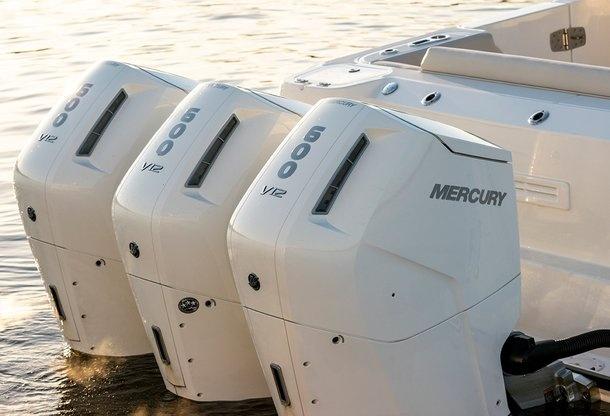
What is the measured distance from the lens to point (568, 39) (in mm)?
5926

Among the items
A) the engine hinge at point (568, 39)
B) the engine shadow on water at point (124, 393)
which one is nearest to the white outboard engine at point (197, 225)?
the engine shadow on water at point (124, 393)

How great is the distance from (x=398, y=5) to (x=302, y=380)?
28.3 feet

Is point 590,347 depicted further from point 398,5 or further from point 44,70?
point 398,5

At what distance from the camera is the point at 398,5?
472 inches

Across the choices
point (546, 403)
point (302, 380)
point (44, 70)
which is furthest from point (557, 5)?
point (44, 70)

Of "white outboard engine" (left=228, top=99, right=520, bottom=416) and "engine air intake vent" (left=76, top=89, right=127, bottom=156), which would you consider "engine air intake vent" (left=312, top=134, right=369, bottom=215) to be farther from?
"engine air intake vent" (left=76, top=89, right=127, bottom=156)

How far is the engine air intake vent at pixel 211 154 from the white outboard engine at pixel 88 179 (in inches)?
16.0

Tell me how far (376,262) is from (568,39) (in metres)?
2.72

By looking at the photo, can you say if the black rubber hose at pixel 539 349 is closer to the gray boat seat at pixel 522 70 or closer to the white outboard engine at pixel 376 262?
the white outboard engine at pixel 376 262

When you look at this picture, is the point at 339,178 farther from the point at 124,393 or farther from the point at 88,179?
the point at 124,393

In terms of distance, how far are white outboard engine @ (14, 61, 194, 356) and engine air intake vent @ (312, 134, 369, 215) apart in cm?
94

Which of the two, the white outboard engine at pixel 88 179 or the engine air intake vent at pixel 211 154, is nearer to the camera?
the engine air intake vent at pixel 211 154

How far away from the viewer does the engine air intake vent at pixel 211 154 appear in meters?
3.96

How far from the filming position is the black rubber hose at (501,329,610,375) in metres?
3.84
